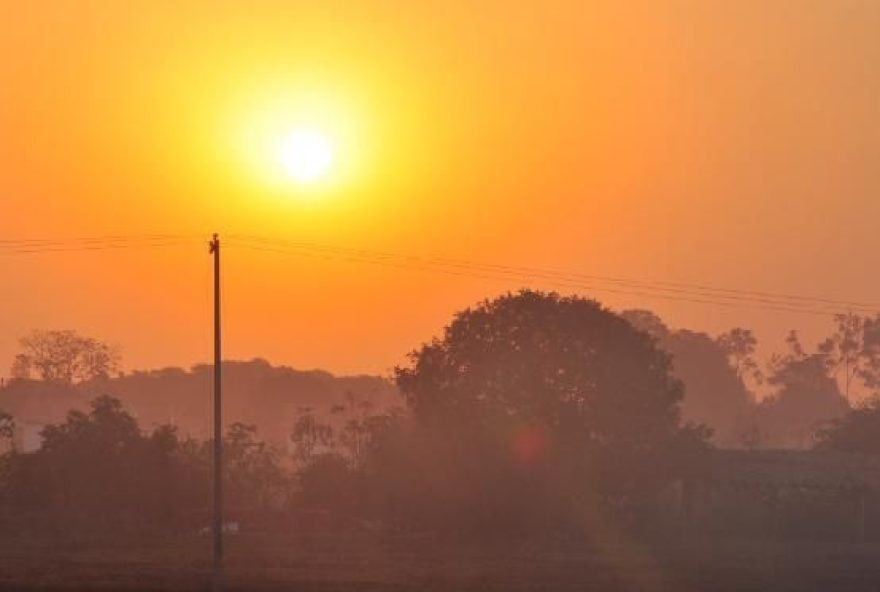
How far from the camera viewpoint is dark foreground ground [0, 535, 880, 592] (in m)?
52.7

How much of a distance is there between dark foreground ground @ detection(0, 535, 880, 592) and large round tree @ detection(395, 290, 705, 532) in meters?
4.39

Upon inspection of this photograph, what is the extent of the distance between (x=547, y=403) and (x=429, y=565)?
1874 centimetres

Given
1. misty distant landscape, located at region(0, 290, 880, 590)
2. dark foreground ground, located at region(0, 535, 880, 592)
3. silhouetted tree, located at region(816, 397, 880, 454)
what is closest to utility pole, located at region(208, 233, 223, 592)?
dark foreground ground, located at region(0, 535, 880, 592)

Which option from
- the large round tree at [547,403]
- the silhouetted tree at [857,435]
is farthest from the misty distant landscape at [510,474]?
the silhouetted tree at [857,435]

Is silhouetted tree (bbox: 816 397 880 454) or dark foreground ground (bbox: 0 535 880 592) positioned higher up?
silhouetted tree (bbox: 816 397 880 454)

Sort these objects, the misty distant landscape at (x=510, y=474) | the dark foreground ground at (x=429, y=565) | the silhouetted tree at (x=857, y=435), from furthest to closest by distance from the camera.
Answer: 1. the silhouetted tree at (x=857, y=435)
2. the misty distant landscape at (x=510, y=474)
3. the dark foreground ground at (x=429, y=565)

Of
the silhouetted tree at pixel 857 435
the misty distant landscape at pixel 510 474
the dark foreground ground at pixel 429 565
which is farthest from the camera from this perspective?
the silhouetted tree at pixel 857 435

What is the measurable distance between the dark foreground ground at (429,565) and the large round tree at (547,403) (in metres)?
4.39

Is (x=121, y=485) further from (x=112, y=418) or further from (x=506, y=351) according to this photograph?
(x=506, y=351)

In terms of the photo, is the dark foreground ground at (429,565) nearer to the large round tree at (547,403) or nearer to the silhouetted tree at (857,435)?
the large round tree at (547,403)

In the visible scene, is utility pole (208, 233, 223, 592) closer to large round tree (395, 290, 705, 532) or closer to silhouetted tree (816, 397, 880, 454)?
large round tree (395, 290, 705, 532)

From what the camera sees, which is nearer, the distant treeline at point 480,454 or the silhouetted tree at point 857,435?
the distant treeline at point 480,454

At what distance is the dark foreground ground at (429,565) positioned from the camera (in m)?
52.7

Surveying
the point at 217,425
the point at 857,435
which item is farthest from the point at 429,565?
the point at 857,435
